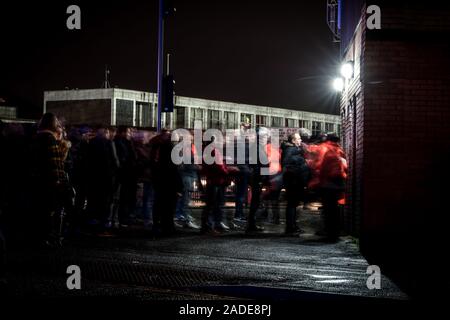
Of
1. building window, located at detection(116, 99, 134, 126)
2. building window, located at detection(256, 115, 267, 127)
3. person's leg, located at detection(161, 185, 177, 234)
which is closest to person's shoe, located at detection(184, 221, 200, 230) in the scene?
person's leg, located at detection(161, 185, 177, 234)

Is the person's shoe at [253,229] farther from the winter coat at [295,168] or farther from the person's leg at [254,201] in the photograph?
the winter coat at [295,168]

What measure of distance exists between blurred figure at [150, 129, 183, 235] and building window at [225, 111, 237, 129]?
5638 centimetres

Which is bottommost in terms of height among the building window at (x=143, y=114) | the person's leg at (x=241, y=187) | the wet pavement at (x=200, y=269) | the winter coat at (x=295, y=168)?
the wet pavement at (x=200, y=269)

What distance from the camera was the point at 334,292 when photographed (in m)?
6.08

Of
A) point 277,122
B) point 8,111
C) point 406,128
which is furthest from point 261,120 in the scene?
point 406,128

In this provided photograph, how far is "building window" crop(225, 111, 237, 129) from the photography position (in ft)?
223

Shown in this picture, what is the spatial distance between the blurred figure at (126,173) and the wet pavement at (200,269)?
1.76m

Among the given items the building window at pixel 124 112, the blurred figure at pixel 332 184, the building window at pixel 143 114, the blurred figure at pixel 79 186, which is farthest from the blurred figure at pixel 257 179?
the building window at pixel 143 114

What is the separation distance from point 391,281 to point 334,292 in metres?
1.03

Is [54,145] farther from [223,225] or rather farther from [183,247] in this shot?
[223,225]

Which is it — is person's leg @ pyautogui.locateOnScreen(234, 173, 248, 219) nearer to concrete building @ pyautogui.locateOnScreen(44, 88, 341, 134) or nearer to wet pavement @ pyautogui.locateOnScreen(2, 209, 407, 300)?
wet pavement @ pyautogui.locateOnScreen(2, 209, 407, 300)

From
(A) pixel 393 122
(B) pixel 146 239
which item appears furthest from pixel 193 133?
(A) pixel 393 122

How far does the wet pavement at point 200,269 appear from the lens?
5953 millimetres

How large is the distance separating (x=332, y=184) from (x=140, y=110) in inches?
2030
